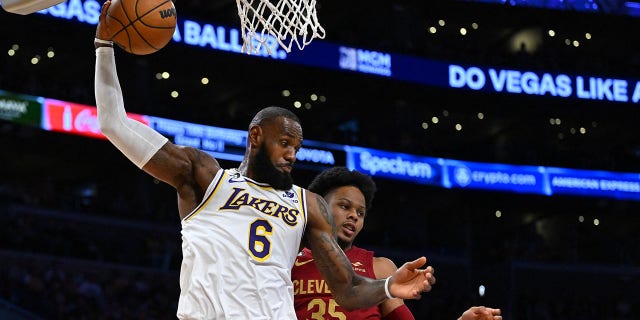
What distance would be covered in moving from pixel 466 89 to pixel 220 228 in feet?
75.0

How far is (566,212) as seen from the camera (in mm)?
27625

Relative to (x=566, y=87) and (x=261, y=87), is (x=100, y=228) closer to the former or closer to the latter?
(x=261, y=87)

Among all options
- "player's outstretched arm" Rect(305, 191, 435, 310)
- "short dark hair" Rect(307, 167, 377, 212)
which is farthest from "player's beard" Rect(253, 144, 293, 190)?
"short dark hair" Rect(307, 167, 377, 212)

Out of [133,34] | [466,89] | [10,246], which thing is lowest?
[10,246]

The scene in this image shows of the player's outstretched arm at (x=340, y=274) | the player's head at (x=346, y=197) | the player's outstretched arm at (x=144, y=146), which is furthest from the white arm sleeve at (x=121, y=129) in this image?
the player's head at (x=346, y=197)

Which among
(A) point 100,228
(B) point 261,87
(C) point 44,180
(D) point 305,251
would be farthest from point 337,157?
(D) point 305,251

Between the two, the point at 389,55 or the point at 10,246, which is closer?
the point at 10,246

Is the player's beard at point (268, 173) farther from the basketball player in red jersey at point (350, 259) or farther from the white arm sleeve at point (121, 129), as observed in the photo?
the basketball player in red jersey at point (350, 259)

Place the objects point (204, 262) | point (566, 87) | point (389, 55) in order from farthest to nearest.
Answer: point (566, 87) → point (389, 55) → point (204, 262)

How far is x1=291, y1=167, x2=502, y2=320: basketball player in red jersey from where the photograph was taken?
15.8ft

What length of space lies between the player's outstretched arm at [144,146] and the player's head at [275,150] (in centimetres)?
23

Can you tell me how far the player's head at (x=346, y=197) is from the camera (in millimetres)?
5051

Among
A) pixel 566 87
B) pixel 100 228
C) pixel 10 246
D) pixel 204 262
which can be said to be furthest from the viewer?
pixel 566 87

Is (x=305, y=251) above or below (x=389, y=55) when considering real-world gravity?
below
